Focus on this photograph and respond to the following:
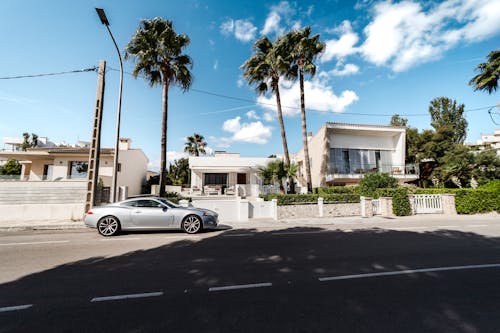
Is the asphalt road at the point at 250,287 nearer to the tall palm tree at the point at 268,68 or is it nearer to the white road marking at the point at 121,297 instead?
the white road marking at the point at 121,297

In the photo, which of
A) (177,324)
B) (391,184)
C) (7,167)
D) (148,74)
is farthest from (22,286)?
(7,167)

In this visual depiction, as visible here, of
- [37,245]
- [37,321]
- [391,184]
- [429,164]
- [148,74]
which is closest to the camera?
[37,321]

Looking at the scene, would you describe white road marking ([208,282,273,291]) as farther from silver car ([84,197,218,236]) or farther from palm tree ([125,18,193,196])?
palm tree ([125,18,193,196])

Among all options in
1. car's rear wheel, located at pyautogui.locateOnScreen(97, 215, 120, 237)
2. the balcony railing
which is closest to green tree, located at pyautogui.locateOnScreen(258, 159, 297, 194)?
the balcony railing

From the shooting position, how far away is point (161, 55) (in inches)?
494

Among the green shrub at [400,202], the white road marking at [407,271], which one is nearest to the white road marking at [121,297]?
the white road marking at [407,271]

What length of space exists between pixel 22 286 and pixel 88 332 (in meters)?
2.37

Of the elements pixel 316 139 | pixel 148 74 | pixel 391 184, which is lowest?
pixel 391 184

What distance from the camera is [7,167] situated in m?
29.0

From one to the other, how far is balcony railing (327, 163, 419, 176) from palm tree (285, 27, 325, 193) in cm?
563

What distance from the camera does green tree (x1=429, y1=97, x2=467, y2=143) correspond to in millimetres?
30531

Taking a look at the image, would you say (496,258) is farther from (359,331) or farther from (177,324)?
(177,324)

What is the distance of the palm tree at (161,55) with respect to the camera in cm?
1212

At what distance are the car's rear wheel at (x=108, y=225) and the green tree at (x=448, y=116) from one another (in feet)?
135
